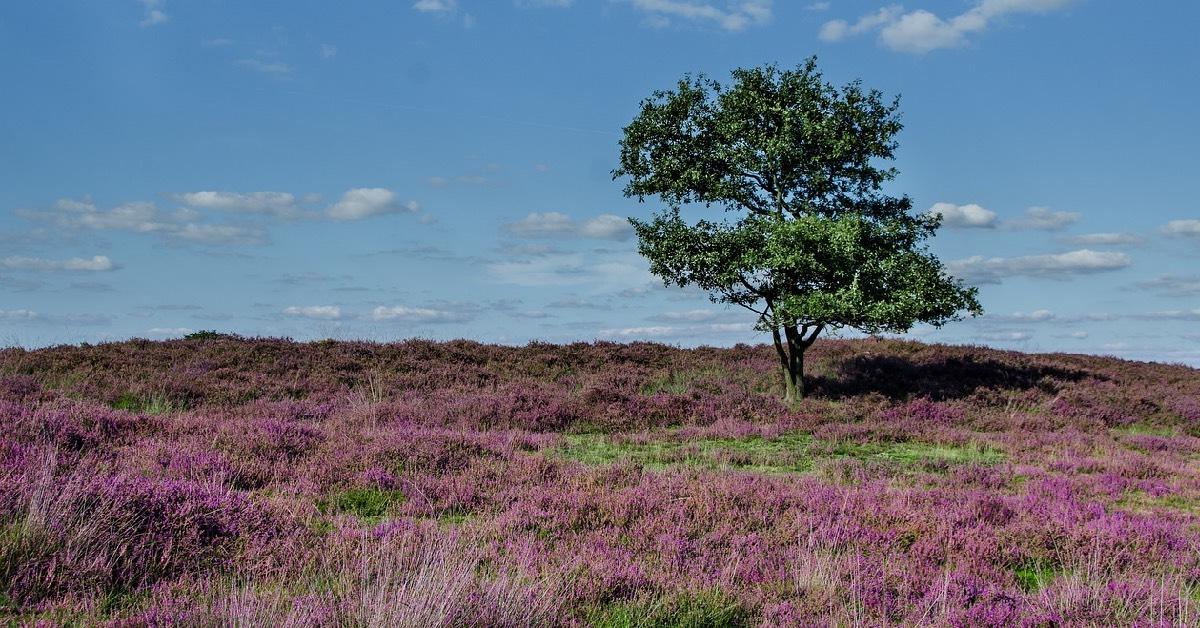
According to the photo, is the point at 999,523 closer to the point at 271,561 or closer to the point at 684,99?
the point at 271,561

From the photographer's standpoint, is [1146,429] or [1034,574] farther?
[1146,429]

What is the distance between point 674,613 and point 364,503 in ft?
15.2

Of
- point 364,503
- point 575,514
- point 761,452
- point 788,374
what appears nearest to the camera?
point 575,514

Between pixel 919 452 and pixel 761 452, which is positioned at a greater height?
pixel 761 452

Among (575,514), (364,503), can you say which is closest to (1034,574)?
(575,514)

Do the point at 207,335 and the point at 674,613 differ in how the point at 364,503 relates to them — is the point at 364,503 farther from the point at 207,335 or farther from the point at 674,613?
the point at 207,335

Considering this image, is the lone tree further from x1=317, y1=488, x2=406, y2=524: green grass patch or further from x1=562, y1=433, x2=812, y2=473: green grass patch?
x1=317, y1=488, x2=406, y2=524: green grass patch

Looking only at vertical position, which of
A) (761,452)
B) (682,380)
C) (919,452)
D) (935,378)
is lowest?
(919,452)

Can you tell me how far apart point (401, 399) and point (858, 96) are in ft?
47.7

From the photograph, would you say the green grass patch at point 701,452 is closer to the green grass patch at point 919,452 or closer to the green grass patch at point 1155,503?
the green grass patch at point 919,452

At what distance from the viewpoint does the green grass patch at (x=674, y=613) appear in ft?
17.1

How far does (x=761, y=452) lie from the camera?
14242mm

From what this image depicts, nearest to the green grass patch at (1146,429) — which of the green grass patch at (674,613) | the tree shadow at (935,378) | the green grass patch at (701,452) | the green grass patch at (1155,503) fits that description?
the tree shadow at (935,378)

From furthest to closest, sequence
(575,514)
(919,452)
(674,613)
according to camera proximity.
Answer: (919,452) < (575,514) < (674,613)
